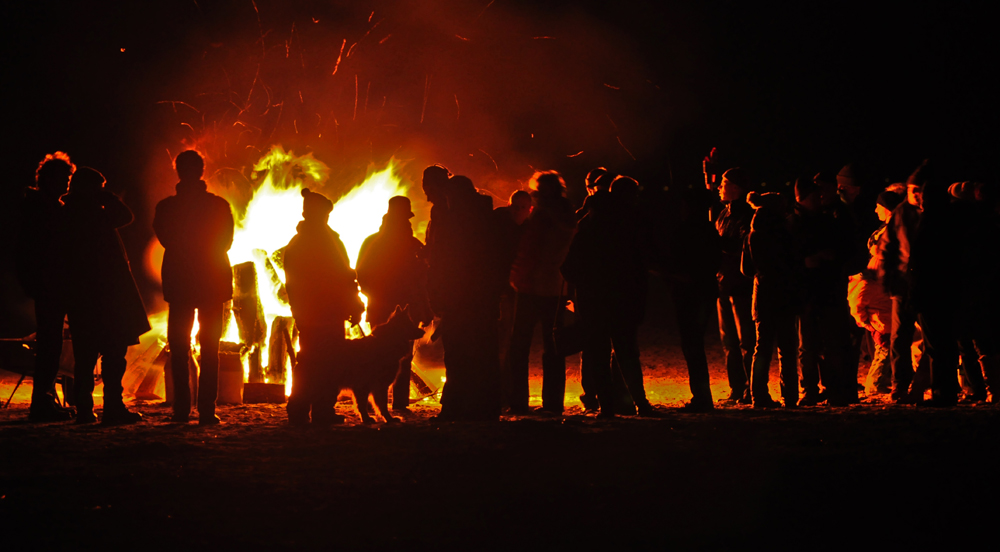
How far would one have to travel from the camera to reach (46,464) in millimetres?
4723

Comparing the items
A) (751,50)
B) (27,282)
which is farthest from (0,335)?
(751,50)

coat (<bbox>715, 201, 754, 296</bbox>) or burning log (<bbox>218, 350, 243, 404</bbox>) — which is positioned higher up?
coat (<bbox>715, 201, 754, 296</bbox>)

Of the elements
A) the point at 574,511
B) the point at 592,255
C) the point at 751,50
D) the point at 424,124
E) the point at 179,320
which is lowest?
the point at 574,511

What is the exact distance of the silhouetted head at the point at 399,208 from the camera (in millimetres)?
6973

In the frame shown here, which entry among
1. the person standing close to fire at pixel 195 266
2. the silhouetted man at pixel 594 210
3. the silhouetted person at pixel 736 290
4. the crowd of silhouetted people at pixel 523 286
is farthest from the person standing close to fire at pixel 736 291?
the person standing close to fire at pixel 195 266

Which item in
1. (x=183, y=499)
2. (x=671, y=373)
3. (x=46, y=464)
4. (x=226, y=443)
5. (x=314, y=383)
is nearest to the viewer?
(x=183, y=499)

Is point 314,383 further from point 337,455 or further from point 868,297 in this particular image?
point 868,297

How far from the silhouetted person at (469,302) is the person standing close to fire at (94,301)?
2661 millimetres

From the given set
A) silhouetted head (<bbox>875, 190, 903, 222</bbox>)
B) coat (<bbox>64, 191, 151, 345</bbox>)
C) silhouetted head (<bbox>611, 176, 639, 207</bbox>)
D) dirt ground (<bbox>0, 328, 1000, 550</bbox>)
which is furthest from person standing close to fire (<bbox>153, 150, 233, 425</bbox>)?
silhouetted head (<bbox>875, 190, 903, 222</bbox>)

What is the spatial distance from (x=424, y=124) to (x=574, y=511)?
1083 centimetres

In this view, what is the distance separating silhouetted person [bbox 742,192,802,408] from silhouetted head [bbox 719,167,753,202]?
0.73 meters

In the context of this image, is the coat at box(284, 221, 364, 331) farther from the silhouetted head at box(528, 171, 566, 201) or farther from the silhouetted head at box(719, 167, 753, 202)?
the silhouetted head at box(719, 167, 753, 202)

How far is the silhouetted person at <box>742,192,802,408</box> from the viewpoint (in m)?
6.89

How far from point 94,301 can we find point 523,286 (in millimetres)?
3557
